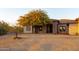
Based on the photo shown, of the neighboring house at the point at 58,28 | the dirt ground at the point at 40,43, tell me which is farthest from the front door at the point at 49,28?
the dirt ground at the point at 40,43

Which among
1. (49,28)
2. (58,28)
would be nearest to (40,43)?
(49,28)

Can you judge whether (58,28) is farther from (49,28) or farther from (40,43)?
(40,43)

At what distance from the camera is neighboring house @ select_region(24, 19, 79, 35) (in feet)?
56.0

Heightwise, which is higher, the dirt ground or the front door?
the front door

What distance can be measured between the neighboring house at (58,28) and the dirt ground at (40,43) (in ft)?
0.31

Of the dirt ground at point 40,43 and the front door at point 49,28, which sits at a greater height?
the front door at point 49,28

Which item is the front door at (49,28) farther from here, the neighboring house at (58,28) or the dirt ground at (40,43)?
the dirt ground at (40,43)

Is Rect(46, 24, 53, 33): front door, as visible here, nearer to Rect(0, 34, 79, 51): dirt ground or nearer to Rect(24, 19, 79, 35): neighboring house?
Rect(24, 19, 79, 35): neighboring house

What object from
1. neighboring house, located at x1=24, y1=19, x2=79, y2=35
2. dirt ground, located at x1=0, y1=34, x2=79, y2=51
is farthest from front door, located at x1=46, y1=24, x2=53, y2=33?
dirt ground, located at x1=0, y1=34, x2=79, y2=51

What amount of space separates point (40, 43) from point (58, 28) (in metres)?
0.44

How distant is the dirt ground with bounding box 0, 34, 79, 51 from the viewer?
55.9ft

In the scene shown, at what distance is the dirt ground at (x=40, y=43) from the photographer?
55.9 ft

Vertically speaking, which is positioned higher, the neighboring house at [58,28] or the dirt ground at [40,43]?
the neighboring house at [58,28]

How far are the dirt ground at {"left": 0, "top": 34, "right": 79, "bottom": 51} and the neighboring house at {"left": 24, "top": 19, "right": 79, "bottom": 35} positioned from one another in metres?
0.09
